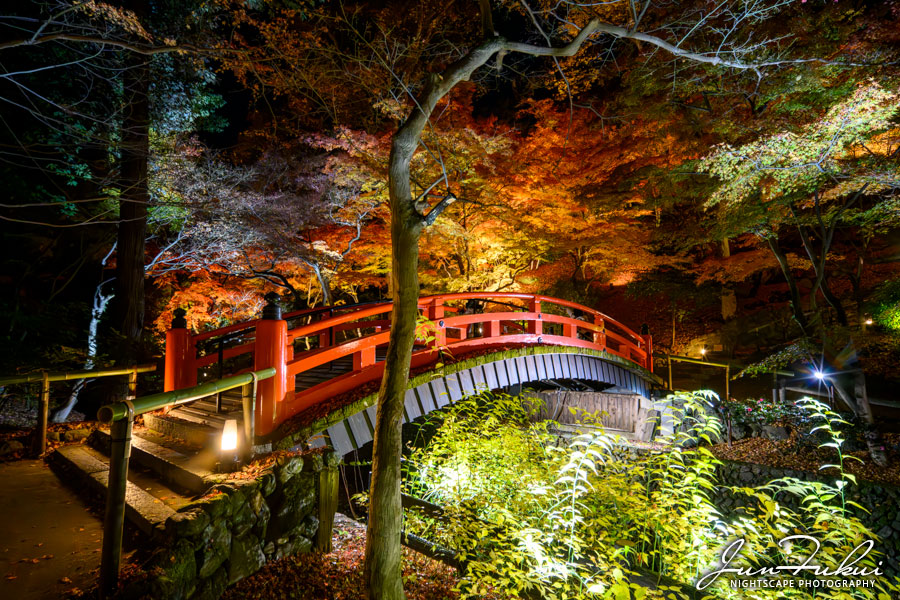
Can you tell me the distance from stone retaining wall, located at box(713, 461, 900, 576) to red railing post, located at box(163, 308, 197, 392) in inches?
392

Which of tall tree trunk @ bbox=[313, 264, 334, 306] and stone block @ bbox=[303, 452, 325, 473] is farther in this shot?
tall tree trunk @ bbox=[313, 264, 334, 306]

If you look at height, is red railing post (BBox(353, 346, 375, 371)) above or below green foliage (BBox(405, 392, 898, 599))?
above

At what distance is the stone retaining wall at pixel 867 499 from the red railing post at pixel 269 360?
852cm

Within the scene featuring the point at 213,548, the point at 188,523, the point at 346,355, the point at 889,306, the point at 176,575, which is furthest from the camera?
the point at 889,306

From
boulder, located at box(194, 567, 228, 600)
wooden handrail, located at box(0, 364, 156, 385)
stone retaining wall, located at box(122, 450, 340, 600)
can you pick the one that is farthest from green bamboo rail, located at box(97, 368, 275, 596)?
wooden handrail, located at box(0, 364, 156, 385)

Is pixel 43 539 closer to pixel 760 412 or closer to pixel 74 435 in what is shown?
pixel 74 435

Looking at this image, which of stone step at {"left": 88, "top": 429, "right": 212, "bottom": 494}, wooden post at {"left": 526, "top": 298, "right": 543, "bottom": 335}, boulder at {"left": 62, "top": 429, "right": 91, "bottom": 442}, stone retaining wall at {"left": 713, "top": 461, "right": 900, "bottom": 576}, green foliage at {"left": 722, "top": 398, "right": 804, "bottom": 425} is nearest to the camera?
stone step at {"left": 88, "top": 429, "right": 212, "bottom": 494}

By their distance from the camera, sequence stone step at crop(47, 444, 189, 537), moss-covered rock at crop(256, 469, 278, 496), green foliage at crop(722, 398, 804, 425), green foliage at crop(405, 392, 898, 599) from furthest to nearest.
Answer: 1. green foliage at crop(722, 398, 804, 425)
2. moss-covered rock at crop(256, 469, 278, 496)
3. green foliage at crop(405, 392, 898, 599)
4. stone step at crop(47, 444, 189, 537)

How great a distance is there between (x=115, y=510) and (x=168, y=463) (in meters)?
1.75

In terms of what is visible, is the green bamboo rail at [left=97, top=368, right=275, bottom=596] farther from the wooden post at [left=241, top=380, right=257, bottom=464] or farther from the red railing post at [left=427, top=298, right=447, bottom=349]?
the red railing post at [left=427, top=298, right=447, bottom=349]

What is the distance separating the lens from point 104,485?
426 centimetres

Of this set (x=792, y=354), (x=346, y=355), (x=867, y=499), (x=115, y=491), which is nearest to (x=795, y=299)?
(x=792, y=354)

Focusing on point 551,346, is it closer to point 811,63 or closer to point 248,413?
point 248,413

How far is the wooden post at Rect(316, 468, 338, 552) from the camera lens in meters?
4.19
